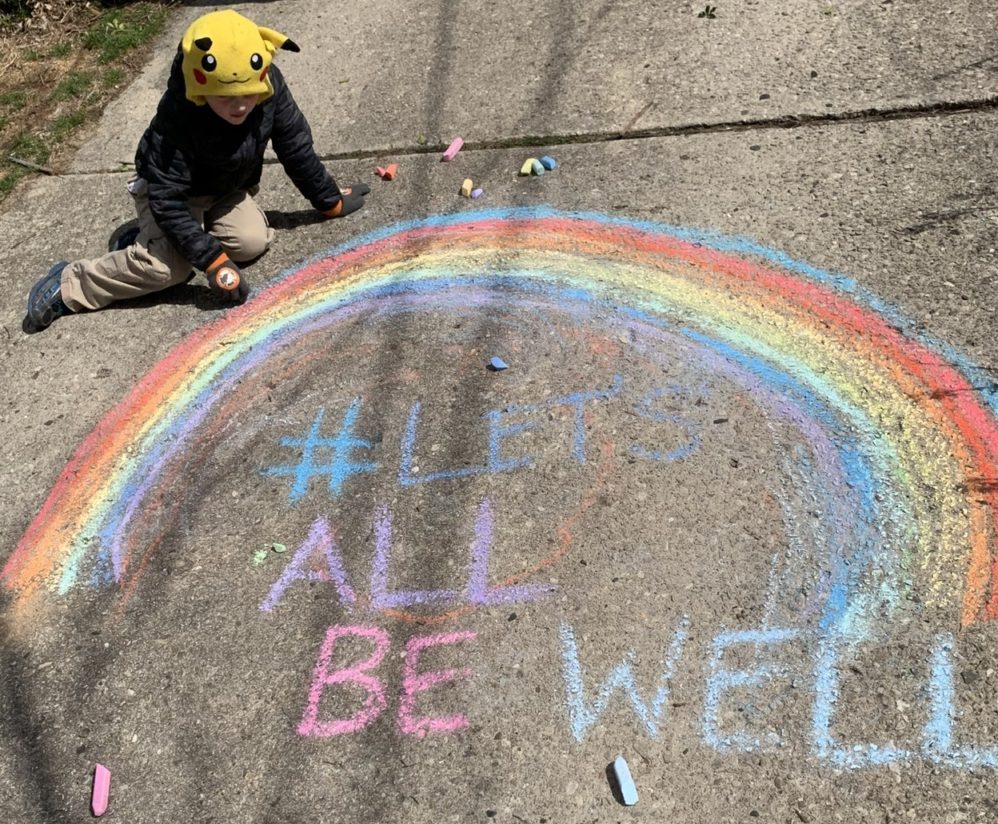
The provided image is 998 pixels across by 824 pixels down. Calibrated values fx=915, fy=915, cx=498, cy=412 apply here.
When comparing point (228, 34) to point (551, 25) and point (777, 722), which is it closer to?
point (551, 25)

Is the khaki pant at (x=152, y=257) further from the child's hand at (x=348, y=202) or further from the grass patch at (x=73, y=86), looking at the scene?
the grass patch at (x=73, y=86)

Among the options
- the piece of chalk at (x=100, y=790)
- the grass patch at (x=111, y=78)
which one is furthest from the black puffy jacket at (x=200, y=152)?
the grass patch at (x=111, y=78)

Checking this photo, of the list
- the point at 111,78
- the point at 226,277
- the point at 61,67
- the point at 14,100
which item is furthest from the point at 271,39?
the point at 61,67

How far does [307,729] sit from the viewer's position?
2213mm

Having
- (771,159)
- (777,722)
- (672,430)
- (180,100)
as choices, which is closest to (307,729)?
(777,722)

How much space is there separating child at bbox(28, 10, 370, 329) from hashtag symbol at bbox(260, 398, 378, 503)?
32.4 inches

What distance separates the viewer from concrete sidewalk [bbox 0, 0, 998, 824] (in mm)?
2098

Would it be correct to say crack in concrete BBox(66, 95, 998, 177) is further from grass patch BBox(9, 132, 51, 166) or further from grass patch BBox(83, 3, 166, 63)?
grass patch BBox(83, 3, 166, 63)

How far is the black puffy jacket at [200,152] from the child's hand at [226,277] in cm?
3

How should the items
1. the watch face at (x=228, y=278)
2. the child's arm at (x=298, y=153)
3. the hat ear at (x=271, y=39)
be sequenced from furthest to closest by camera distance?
the child's arm at (x=298, y=153)
the watch face at (x=228, y=278)
the hat ear at (x=271, y=39)

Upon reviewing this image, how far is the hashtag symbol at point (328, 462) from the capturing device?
2779 millimetres

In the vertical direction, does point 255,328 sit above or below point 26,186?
below

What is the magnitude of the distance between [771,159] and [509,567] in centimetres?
211

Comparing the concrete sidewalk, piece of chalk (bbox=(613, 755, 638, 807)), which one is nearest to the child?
the concrete sidewalk
